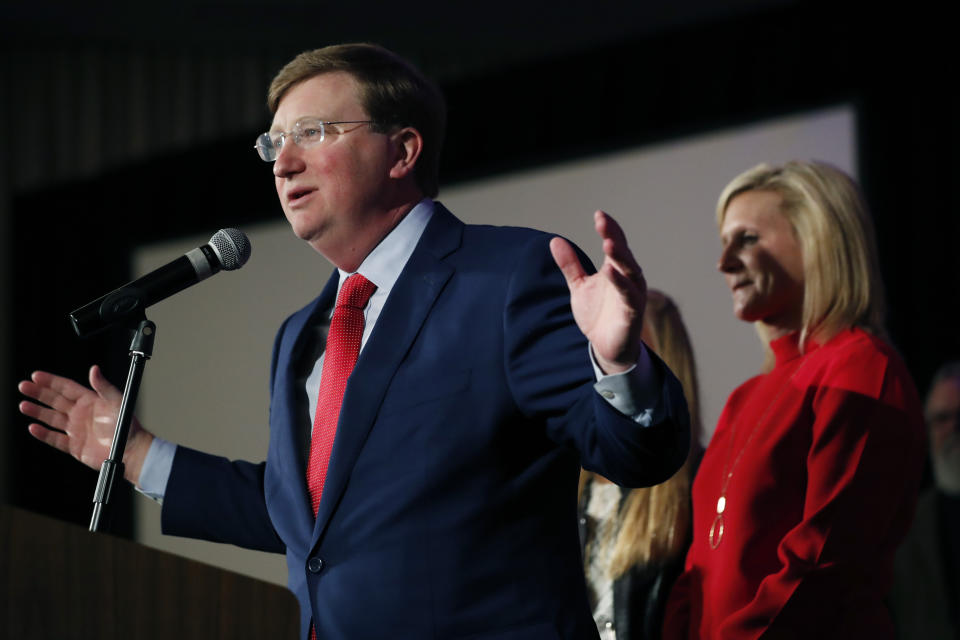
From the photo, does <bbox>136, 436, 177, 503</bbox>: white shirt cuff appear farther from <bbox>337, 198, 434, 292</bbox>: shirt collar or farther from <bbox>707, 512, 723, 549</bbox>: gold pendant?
<bbox>707, 512, 723, 549</bbox>: gold pendant

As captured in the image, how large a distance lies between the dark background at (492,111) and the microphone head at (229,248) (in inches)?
86.5

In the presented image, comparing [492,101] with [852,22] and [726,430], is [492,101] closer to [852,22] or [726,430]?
[852,22]

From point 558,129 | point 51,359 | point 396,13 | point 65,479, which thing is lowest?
point 65,479

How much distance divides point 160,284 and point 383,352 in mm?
357

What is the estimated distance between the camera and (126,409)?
5.54 ft

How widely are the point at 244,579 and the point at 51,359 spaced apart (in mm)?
4887

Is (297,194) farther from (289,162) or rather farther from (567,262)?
(567,262)

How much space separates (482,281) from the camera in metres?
1.71

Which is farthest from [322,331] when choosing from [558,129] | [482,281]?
[558,129]

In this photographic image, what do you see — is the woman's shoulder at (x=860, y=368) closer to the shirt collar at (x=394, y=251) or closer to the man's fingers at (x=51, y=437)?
the shirt collar at (x=394, y=251)

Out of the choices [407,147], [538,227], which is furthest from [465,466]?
[538,227]

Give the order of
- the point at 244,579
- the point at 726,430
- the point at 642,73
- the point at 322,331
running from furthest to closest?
the point at 642,73
the point at 726,430
the point at 322,331
the point at 244,579

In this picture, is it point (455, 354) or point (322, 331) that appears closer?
point (455, 354)

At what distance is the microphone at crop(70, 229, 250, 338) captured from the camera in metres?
1.67
